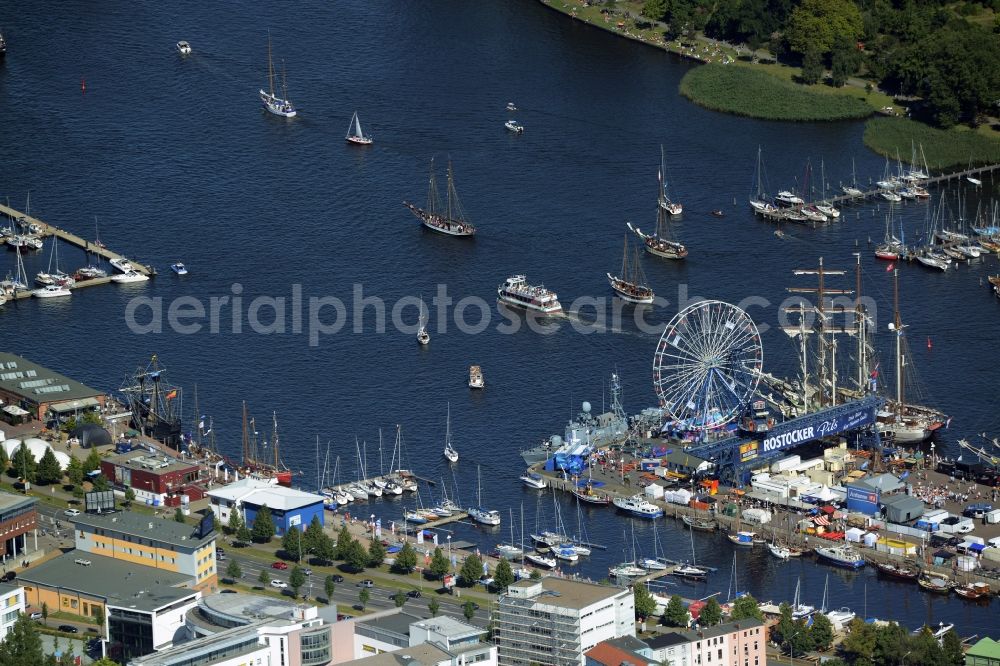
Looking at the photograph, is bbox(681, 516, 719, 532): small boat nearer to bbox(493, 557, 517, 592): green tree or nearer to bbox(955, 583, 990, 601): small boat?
bbox(493, 557, 517, 592): green tree

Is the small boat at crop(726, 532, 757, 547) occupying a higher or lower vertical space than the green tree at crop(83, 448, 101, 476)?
lower

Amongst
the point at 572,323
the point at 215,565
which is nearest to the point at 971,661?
the point at 215,565

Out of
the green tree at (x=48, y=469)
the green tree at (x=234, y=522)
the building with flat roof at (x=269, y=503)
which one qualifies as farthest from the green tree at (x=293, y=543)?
the green tree at (x=48, y=469)

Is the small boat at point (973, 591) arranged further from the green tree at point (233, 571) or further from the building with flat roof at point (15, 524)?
the building with flat roof at point (15, 524)

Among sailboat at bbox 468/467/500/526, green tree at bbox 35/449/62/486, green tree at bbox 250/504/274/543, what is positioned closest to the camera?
green tree at bbox 250/504/274/543

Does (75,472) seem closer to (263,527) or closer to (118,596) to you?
(263,527)

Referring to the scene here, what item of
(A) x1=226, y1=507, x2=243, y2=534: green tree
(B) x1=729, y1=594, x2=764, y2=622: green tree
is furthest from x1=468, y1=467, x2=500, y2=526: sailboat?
(B) x1=729, y1=594, x2=764, y2=622: green tree

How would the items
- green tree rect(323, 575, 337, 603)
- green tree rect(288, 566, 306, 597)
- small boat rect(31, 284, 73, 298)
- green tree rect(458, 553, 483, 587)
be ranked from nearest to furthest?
green tree rect(323, 575, 337, 603), green tree rect(288, 566, 306, 597), green tree rect(458, 553, 483, 587), small boat rect(31, 284, 73, 298)
